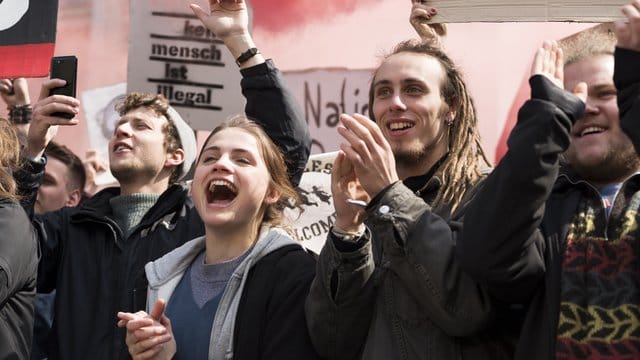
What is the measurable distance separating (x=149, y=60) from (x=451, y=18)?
2.33 metres

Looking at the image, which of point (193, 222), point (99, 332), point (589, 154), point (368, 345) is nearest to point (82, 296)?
point (99, 332)

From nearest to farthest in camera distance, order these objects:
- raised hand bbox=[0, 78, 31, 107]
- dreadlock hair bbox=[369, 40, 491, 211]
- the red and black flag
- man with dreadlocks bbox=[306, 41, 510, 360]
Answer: man with dreadlocks bbox=[306, 41, 510, 360] → dreadlock hair bbox=[369, 40, 491, 211] → the red and black flag → raised hand bbox=[0, 78, 31, 107]

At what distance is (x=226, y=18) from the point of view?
3.74 meters

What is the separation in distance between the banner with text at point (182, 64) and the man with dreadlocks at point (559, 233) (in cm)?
257

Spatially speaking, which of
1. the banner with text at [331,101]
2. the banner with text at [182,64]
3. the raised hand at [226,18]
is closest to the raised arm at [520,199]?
the raised hand at [226,18]

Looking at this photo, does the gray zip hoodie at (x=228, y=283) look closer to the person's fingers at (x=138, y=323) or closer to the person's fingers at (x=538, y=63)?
the person's fingers at (x=138, y=323)

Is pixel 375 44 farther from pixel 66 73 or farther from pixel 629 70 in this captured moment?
pixel 629 70

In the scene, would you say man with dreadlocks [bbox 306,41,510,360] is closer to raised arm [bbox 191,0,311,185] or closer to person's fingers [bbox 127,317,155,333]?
person's fingers [bbox 127,317,155,333]

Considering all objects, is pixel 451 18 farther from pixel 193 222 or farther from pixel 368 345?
pixel 193 222

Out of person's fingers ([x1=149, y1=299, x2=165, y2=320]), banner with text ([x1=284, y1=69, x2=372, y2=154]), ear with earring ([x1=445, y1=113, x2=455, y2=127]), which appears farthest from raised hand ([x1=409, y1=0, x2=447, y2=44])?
banner with text ([x1=284, y1=69, x2=372, y2=154])

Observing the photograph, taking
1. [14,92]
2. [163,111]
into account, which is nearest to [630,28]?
[163,111]

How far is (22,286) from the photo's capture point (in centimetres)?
342

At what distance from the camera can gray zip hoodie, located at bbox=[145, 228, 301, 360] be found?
3.02 meters

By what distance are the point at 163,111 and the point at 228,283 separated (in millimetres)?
1583
